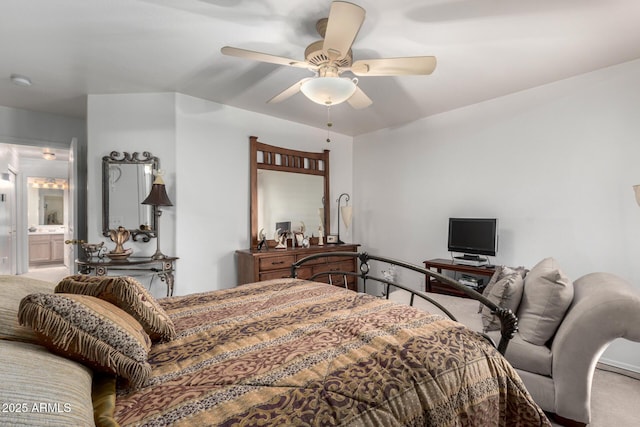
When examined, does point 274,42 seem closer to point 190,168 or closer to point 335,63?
point 335,63

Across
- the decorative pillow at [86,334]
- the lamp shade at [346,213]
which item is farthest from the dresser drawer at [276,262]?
the decorative pillow at [86,334]

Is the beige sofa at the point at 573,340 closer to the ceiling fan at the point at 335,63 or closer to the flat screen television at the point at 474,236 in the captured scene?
the flat screen television at the point at 474,236

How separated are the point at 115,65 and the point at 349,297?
8.89 feet

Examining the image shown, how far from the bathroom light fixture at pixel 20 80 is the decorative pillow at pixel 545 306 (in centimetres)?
449

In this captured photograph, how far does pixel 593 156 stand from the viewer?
274 cm

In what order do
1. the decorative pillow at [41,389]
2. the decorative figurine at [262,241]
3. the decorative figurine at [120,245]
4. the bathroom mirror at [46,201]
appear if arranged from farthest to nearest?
the bathroom mirror at [46,201] < the decorative figurine at [262,241] < the decorative figurine at [120,245] < the decorative pillow at [41,389]

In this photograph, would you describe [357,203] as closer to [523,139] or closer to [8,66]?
[523,139]

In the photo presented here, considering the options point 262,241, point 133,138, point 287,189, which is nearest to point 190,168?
point 133,138

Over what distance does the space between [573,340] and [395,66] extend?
1.87 metres

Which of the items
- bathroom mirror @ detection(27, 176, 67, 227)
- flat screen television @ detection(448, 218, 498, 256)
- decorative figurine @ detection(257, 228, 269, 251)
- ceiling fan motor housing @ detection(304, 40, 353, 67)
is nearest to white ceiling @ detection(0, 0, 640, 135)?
ceiling fan motor housing @ detection(304, 40, 353, 67)

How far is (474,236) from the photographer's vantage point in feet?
10.8

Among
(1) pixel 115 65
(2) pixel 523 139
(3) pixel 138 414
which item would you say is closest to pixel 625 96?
(2) pixel 523 139

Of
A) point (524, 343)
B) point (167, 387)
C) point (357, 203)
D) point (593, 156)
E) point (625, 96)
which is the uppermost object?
point (625, 96)

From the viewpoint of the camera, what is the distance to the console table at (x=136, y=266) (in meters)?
2.84
